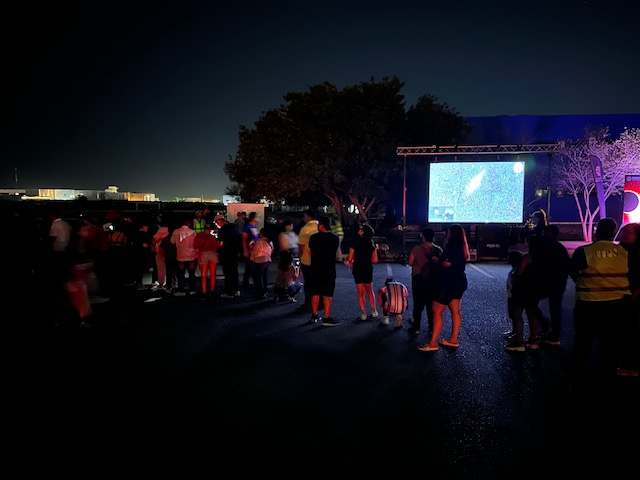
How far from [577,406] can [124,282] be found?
10.0 m

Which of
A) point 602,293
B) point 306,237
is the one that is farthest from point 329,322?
point 602,293

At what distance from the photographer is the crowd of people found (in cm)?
441

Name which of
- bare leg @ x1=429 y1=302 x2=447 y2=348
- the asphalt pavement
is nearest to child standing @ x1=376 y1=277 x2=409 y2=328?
the asphalt pavement

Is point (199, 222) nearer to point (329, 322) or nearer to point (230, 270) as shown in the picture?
point (230, 270)

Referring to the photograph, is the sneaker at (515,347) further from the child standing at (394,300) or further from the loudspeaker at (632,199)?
the loudspeaker at (632,199)

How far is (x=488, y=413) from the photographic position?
4094mm

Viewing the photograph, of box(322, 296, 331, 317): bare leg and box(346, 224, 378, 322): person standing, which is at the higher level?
box(346, 224, 378, 322): person standing

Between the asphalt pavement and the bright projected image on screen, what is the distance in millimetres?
9051

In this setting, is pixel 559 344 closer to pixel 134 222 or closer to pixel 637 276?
pixel 637 276

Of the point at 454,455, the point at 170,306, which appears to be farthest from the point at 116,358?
the point at 454,455

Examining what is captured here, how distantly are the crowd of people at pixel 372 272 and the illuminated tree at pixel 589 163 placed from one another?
60.6ft

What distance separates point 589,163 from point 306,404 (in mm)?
25045

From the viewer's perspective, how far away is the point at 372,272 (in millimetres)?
7504

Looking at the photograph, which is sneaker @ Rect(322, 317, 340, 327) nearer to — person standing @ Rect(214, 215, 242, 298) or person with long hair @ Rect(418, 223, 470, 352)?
person with long hair @ Rect(418, 223, 470, 352)
